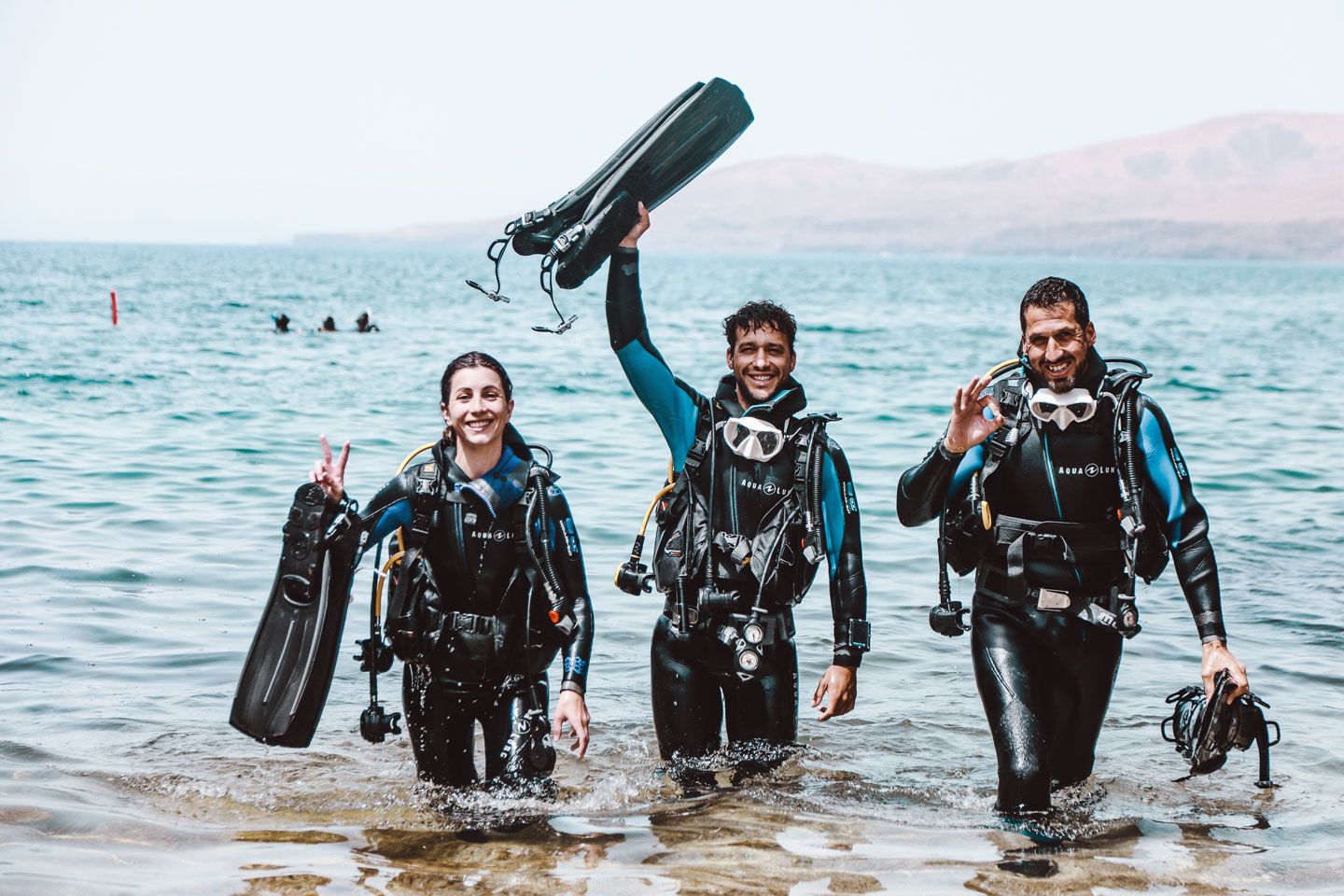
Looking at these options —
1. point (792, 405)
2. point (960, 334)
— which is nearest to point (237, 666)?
point (792, 405)

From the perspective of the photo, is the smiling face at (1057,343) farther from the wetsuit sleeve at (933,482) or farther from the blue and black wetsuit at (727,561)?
the blue and black wetsuit at (727,561)

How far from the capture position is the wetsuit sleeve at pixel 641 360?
513 cm

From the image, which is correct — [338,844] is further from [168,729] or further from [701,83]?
[701,83]

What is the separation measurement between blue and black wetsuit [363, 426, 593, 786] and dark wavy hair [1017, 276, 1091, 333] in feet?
5.97

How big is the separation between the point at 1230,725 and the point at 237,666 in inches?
215

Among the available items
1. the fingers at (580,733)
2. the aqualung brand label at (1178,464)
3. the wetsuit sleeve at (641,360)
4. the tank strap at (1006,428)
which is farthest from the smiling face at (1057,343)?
the fingers at (580,733)

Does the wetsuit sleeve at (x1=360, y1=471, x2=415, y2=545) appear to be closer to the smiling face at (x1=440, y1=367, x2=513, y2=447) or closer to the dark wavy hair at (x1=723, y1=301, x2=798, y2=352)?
the smiling face at (x1=440, y1=367, x2=513, y2=447)

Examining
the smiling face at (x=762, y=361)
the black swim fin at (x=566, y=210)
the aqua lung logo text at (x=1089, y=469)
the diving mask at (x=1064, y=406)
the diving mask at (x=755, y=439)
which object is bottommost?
the aqua lung logo text at (x=1089, y=469)

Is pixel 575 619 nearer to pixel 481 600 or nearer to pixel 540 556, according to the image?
pixel 540 556

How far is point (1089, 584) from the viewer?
4828 mm

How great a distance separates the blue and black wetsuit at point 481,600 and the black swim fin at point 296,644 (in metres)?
0.22

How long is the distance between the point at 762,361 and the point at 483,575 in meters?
1.31

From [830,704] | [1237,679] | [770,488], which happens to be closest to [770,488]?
[770,488]

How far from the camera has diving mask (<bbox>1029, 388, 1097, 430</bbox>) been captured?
189 inches
